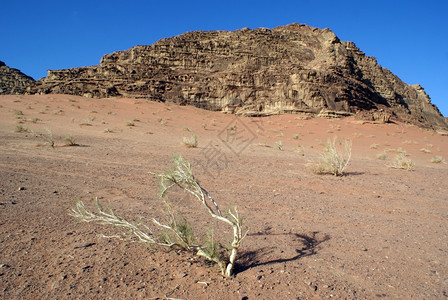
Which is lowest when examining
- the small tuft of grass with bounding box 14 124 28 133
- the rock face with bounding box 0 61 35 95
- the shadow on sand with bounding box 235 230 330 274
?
the shadow on sand with bounding box 235 230 330 274

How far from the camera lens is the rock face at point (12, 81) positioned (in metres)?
44.9

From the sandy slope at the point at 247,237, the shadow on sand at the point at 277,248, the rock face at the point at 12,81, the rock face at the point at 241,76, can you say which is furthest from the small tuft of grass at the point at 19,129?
the rock face at the point at 12,81

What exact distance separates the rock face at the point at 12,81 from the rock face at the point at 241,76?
1266cm

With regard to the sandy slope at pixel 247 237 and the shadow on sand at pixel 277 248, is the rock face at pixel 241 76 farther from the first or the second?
the shadow on sand at pixel 277 248

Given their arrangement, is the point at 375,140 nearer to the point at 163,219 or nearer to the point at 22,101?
the point at 163,219

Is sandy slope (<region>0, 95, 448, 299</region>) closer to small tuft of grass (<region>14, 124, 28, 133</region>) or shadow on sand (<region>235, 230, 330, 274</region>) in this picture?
shadow on sand (<region>235, 230, 330, 274</region>)

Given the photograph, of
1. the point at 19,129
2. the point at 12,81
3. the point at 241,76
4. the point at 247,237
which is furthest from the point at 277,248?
the point at 12,81

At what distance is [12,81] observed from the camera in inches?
1828

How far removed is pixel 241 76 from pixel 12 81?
38.9 meters

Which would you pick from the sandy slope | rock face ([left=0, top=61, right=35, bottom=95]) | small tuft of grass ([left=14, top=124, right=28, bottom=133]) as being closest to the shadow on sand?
the sandy slope

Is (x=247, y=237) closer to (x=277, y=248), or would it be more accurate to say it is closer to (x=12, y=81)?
(x=277, y=248)

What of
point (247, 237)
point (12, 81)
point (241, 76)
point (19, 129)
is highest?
point (241, 76)

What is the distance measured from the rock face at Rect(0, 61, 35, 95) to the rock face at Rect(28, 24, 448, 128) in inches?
499

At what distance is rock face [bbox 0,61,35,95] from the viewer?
44.9 metres
